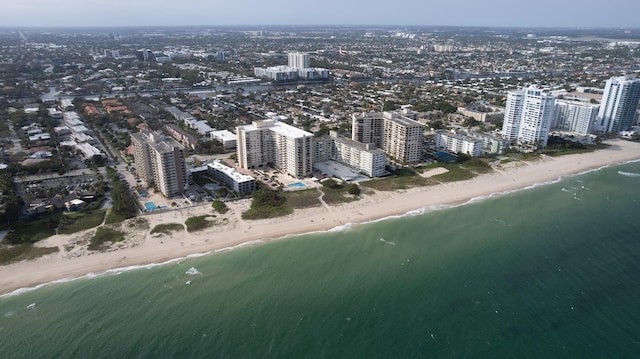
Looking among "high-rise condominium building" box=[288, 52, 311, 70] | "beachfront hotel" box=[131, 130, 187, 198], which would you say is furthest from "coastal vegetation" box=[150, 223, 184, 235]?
"high-rise condominium building" box=[288, 52, 311, 70]

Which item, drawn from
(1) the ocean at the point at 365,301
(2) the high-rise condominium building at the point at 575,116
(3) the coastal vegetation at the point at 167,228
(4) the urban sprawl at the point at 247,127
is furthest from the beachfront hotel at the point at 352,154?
(2) the high-rise condominium building at the point at 575,116

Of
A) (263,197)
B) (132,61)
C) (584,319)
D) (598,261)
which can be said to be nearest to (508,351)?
(584,319)

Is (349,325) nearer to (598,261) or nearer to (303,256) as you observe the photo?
(303,256)

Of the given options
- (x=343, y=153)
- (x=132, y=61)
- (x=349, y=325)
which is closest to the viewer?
(x=349, y=325)

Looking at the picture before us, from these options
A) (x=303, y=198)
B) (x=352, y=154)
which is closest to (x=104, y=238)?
(x=303, y=198)

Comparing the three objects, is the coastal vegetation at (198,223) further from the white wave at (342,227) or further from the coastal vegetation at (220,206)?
the white wave at (342,227)

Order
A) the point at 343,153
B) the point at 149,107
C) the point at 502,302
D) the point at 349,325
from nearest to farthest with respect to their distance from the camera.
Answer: the point at 349,325 < the point at 502,302 < the point at 343,153 < the point at 149,107

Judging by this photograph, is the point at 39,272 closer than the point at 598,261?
Yes
